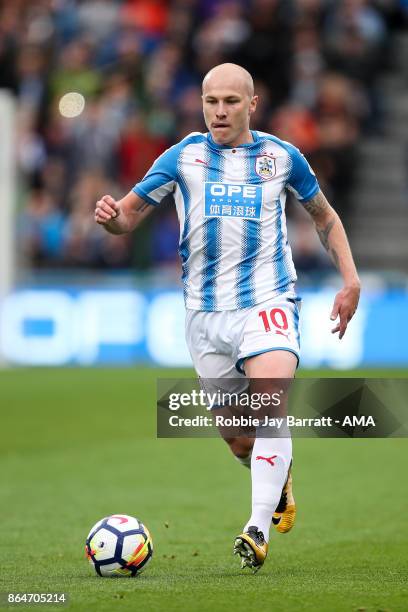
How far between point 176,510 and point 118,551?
8.22 feet

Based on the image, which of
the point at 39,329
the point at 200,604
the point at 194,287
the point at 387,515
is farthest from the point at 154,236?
the point at 200,604

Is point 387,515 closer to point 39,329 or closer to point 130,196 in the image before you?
point 130,196

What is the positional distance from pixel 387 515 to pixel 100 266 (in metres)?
9.79

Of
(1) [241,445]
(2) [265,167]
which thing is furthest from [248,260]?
(1) [241,445]

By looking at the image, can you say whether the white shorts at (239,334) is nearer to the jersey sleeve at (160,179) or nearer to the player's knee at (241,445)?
the player's knee at (241,445)

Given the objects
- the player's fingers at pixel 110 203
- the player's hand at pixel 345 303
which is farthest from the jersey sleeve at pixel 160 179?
Result: the player's hand at pixel 345 303

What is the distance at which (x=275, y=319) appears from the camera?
656 cm

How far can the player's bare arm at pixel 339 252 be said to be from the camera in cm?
654

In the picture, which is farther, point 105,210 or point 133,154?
point 133,154

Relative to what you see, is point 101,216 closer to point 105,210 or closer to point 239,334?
point 105,210

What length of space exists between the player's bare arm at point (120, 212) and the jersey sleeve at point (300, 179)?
729 millimetres

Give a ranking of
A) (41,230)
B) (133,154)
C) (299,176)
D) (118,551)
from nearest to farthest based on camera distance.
Result: (118,551) < (299,176) < (41,230) < (133,154)

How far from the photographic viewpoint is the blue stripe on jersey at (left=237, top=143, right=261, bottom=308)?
6598 millimetres

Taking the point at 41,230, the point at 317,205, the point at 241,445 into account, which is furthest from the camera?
the point at 41,230
